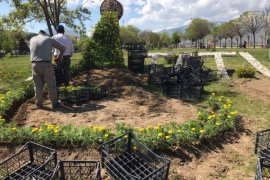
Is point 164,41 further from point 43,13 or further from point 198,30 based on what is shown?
point 43,13

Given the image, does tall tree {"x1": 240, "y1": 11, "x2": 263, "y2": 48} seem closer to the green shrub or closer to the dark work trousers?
the green shrub

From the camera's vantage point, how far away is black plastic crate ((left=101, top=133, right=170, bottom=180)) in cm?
404

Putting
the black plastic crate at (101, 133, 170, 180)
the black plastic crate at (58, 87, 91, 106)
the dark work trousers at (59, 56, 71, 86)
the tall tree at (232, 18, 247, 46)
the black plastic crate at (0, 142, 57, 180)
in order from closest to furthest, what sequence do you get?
1. the black plastic crate at (0, 142, 57, 180)
2. the black plastic crate at (101, 133, 170, 180)
3. the black plastic crate at (58, 87, 91, 106)
4. the dark work trousers at (59, 56, 71, 86)
5. the tall tree at (232, 18, 247, 46)

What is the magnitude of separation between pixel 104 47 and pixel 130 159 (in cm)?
866

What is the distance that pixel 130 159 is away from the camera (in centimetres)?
454

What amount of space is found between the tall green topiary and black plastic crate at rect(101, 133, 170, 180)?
7977 millimetres

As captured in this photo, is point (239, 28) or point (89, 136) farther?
point (239, 28)

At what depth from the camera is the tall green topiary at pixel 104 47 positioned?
12414mm

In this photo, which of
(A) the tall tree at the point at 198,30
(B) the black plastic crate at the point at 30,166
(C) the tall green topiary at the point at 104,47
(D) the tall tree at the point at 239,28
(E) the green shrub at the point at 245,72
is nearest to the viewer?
(B) the black plastic crate at the point at 30,166

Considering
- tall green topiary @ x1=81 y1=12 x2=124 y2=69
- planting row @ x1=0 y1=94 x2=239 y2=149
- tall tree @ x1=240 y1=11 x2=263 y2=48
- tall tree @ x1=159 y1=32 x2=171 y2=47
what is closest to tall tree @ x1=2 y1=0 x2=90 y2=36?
tall green topiary @ x1=81 y1=12 x2=124 y2=69

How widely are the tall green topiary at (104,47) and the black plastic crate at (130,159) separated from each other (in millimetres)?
7977

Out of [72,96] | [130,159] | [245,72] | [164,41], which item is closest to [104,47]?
[72,96]

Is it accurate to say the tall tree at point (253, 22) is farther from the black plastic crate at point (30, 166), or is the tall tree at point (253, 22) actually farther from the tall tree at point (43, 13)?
the black plastic crate at point (30, 166)

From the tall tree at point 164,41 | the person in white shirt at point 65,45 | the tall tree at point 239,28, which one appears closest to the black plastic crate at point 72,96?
the person in white shirt at point 65,45
